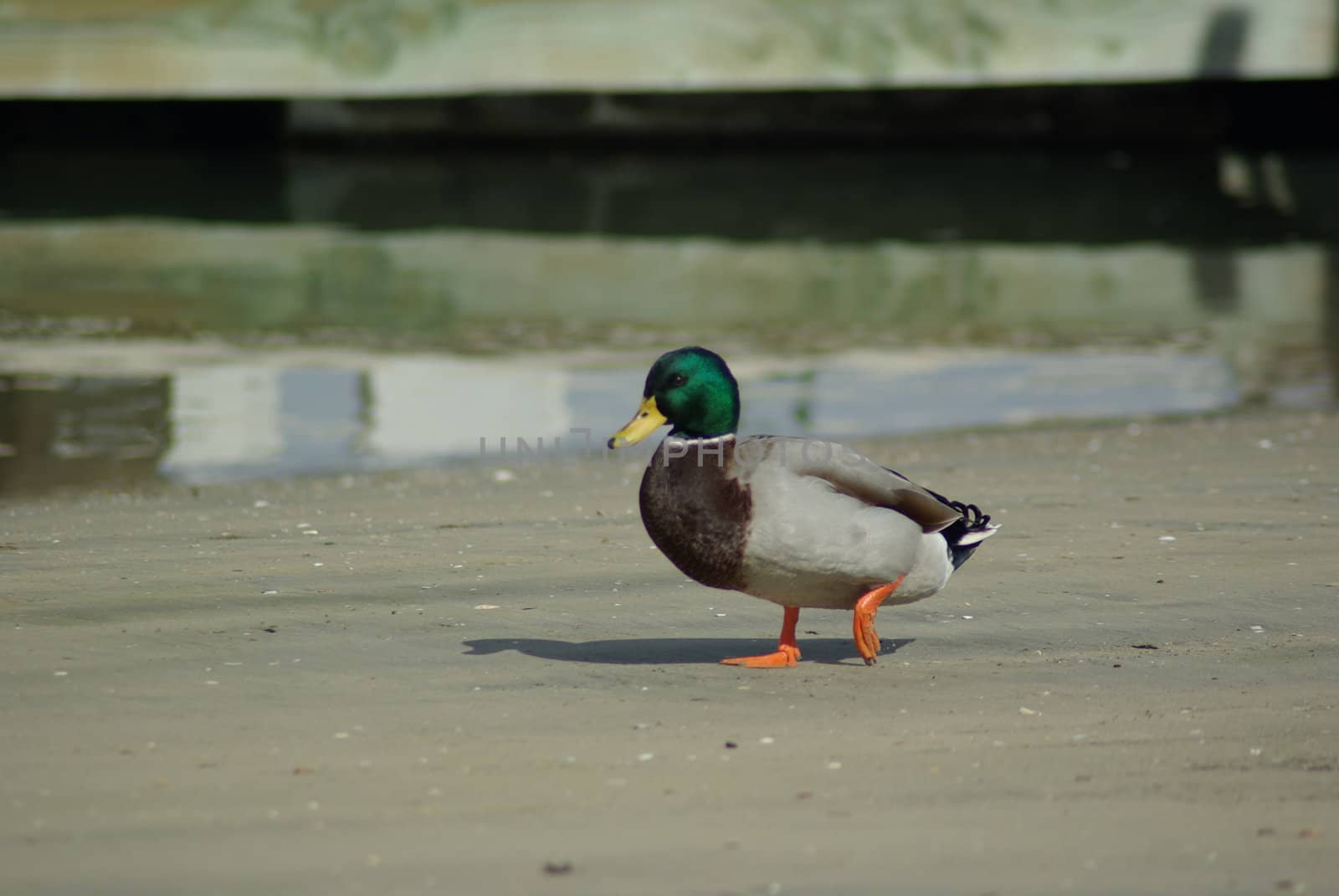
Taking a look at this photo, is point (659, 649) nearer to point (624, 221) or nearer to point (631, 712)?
point (631, 712)

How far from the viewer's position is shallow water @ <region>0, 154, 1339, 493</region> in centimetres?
775

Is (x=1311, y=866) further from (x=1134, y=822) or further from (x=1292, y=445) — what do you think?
(x=1292, y=445)

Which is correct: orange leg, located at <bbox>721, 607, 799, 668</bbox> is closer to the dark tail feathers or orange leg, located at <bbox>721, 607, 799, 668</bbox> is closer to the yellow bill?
the dark tail feathers

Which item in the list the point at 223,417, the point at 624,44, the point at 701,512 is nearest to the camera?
the point at 701,512

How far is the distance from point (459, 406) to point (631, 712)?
15.0 ft

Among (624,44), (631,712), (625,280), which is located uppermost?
(624,44)

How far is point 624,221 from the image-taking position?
47.5 feet

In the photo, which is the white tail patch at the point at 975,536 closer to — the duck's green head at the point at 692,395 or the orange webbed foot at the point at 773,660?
the orange webbed foot at the point at 773,660

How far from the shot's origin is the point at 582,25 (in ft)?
37.9

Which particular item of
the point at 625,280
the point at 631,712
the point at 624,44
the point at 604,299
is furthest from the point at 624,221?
the point at 631,712

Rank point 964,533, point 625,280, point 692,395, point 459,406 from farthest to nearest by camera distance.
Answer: point 625,280, point 459,406, point 964,533, point 692,395

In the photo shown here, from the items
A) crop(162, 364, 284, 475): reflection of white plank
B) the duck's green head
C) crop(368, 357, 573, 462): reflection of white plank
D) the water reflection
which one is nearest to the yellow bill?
the duck's green head

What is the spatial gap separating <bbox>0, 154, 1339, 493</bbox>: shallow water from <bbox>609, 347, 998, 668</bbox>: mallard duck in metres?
3.15

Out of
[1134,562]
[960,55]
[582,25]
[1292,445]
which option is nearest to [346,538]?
[1134,562]
